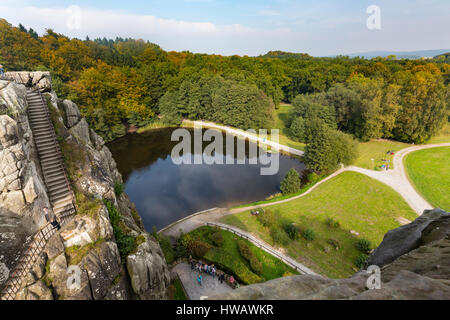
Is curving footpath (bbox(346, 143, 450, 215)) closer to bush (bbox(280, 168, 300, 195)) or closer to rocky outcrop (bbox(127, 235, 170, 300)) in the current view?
bush (bbox(280, 168, 300, 195))

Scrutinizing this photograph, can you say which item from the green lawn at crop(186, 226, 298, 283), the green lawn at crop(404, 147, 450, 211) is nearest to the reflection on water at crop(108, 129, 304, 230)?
the green lawn at crop(186, 226, 298, 283)

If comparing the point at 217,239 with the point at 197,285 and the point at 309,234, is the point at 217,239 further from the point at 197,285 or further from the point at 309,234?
the point at 309,234

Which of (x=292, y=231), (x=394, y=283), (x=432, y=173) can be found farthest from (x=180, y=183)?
(x=432, y=173)

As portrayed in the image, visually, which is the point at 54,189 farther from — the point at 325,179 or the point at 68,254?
the point at 325,179

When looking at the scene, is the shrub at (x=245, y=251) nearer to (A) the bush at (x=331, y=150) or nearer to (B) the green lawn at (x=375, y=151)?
(A) the bush at (x=331, y=150)

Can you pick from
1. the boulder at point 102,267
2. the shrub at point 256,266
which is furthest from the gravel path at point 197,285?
the boulder at point 102,267

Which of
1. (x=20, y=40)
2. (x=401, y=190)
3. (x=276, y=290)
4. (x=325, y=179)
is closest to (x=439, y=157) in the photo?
(x=401, y=190)

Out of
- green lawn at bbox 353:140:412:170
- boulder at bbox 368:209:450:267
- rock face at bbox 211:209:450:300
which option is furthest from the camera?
green lawn at bbox 353:140:412:170
